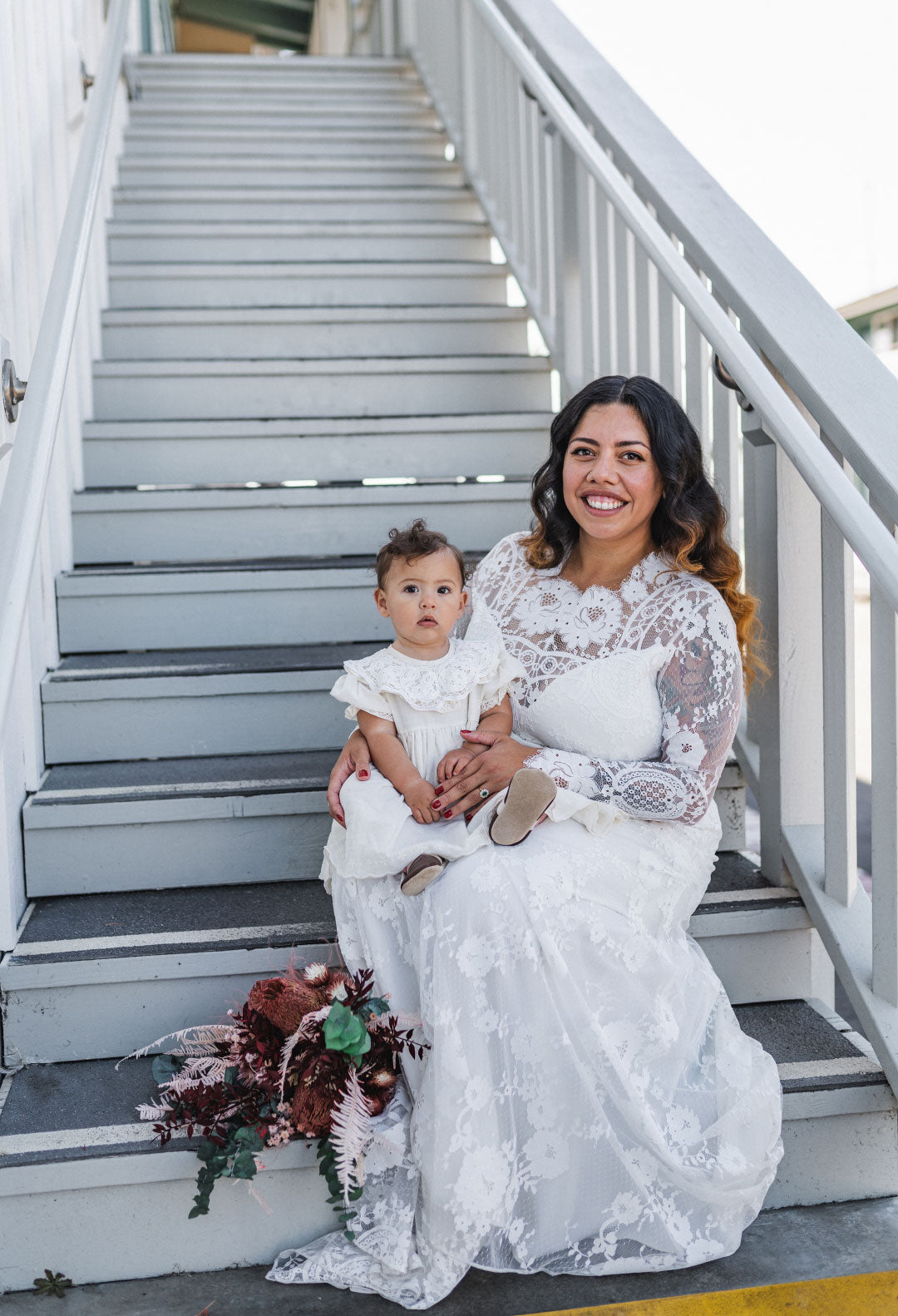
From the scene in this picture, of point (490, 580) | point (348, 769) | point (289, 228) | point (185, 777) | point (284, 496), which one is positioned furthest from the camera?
point (289, 228)

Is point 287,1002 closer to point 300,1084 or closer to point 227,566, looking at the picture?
point 300,1084

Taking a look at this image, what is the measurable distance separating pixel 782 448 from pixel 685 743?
533mm

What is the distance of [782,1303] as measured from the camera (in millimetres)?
1438

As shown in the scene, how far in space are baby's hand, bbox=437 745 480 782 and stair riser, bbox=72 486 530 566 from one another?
1.12 metres

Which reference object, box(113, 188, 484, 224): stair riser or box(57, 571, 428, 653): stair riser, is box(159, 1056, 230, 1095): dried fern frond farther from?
box(113, 188, 484, 224): stair riser

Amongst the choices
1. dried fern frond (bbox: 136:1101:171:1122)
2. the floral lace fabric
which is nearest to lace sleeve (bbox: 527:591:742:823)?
the floral lace fabric

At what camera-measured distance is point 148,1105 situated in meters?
1.59

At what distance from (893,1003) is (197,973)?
1.07 meters

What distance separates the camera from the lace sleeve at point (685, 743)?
1663 millimetres

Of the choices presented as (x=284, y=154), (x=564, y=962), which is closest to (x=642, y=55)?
(x=284, y=154)

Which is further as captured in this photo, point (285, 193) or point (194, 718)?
point (285, 193)

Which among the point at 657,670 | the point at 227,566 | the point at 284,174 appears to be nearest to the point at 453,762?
the point at 657,670

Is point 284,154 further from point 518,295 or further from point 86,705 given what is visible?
point 86,705

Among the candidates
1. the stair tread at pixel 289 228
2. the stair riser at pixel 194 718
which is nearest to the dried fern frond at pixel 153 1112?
the stair riser at pixel 194 718
